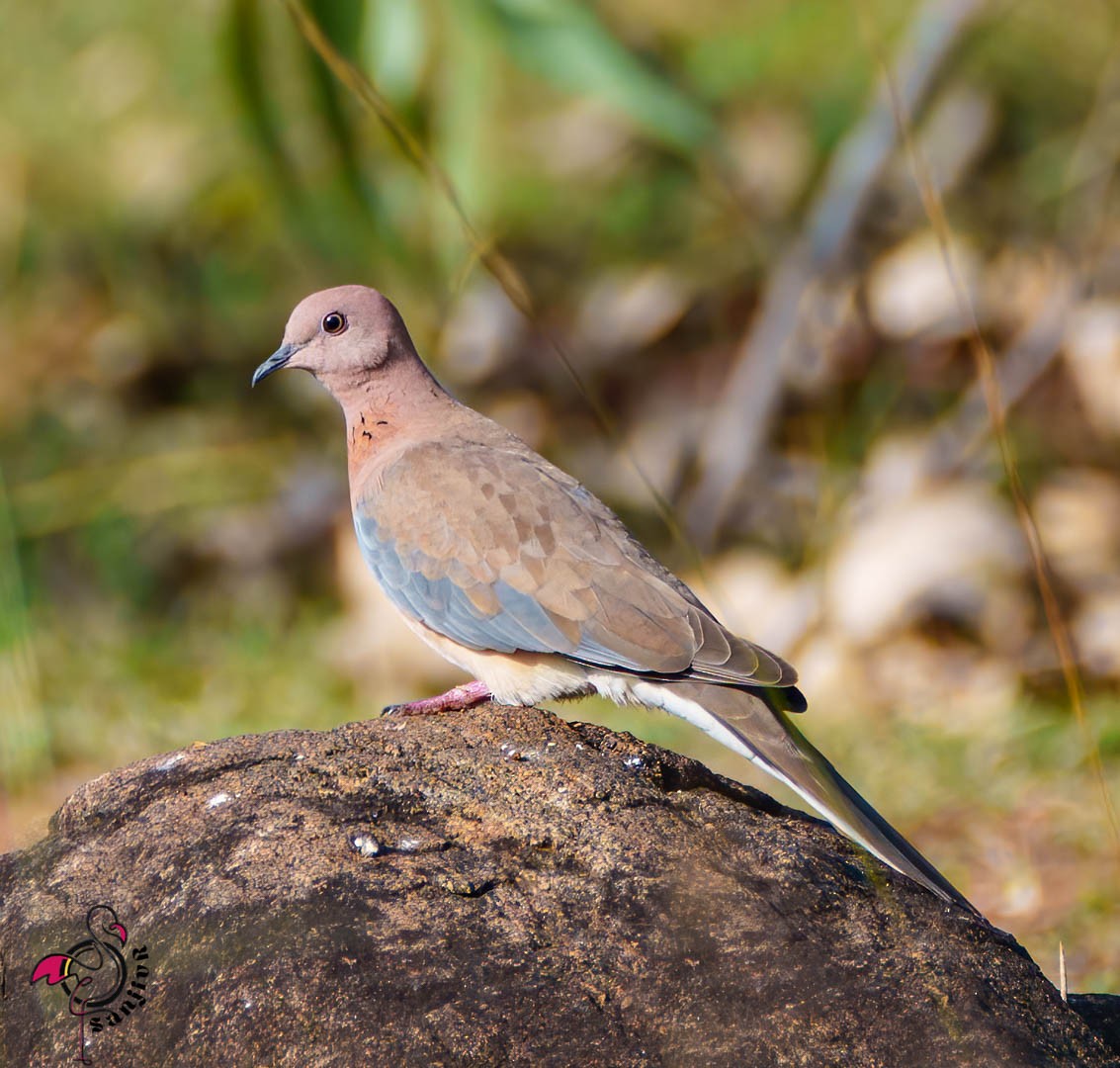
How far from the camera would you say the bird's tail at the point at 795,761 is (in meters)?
3.10

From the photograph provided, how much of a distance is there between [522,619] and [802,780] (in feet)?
2.95

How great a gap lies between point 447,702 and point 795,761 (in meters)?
0.98

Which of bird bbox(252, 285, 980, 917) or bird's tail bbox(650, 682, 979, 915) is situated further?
bird bbox(252, 285, 980, 917)

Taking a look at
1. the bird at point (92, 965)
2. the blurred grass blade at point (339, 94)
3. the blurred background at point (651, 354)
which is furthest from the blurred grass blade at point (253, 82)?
the bird at point (92, 965)

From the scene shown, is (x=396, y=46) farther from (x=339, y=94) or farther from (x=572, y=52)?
(x=572, y=52)

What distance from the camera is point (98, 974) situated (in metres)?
2.65

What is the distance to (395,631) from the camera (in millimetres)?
7664

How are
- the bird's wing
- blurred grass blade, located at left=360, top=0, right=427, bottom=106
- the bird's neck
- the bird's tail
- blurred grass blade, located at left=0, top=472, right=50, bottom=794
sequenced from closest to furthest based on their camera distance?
1. blurred grass blade, located at left=0, top=472, right=50, bottom=794
2. the bird's tail
3. blurred grass blade, located at left=360, top=0, right=427, bottom=106
4. the bird's wing
5. the bird's neck

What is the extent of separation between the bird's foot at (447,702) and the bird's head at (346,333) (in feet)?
3.37

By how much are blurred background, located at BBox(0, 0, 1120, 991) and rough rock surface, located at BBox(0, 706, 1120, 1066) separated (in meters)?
1.31

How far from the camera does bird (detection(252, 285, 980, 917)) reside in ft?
11.7

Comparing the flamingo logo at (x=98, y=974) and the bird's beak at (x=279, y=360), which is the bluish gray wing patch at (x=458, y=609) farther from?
the flamingo logo at (x=98, y=974)

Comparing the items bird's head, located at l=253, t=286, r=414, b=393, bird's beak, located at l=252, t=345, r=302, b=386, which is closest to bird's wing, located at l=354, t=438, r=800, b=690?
bird's head, located at l=253, t=286, r=414, b=393

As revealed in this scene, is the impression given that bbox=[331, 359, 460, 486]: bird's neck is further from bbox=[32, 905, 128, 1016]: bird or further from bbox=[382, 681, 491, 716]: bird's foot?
bbox=[32, 905, 128, 1016]: bird
